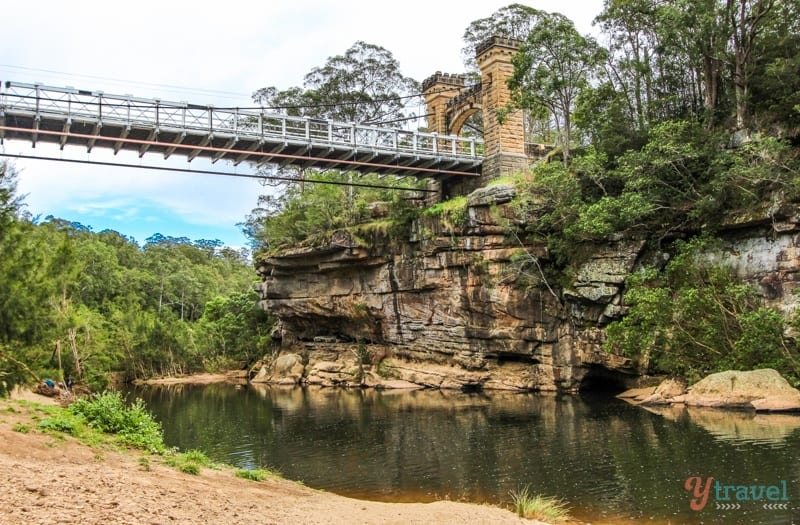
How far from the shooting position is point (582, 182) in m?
25.9

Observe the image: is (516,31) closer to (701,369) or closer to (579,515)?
(701,369)

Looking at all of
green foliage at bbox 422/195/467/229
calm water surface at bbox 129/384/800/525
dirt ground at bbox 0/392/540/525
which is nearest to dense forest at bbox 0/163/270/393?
dirt ground at bbox 0/392/540/525

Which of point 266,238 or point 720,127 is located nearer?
point 720,127

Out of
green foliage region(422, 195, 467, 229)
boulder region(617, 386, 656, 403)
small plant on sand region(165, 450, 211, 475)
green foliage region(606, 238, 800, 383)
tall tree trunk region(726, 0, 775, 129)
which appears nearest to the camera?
small plant on sand region(165, 450, 211, 475)

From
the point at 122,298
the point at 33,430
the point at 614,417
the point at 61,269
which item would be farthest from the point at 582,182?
the point at 122,298

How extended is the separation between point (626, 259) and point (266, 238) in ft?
73.8

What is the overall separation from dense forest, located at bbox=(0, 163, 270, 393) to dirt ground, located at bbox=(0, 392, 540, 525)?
2.97m

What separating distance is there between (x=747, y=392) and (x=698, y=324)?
299cm

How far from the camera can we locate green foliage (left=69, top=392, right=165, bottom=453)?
1210 centimetres

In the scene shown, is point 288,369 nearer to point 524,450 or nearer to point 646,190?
point 646,190

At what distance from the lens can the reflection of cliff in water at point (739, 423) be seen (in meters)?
14.0

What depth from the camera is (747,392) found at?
17969mm

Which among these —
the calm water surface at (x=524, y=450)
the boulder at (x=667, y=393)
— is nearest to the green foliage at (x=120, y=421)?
the calm water surface at (x=524, y=450)

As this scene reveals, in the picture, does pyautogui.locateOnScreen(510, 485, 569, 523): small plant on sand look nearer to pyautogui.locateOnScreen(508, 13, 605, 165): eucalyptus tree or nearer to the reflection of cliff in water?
the reflection of cliff in water
